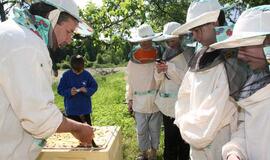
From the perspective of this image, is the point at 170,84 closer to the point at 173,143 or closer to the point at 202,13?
the point at 173,143

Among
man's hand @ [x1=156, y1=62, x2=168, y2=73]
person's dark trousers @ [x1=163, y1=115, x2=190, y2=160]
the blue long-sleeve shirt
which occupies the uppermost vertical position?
man's hand @ [x1=156, y1=62, x2=168, y2=73]

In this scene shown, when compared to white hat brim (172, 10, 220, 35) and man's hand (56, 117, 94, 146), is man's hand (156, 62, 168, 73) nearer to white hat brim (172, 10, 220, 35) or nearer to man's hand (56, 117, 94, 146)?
white hat brim (172, 10, 220, 35)

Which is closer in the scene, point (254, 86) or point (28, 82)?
point (28, 82)

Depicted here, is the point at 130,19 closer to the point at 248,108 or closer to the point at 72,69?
the point at 72,69

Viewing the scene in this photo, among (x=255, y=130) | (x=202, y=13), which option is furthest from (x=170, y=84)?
(x=255, y=130)

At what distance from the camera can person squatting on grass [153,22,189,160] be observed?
518 centimetres

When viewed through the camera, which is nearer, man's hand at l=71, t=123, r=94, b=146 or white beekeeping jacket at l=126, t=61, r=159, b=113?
man's hand at l=71, t=123, r=94, b=146

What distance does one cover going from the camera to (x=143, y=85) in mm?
5766

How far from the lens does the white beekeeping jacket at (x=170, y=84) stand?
5.16 m

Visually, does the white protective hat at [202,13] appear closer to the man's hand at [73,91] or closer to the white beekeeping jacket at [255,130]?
the white beekeeping jacket at [255,130]

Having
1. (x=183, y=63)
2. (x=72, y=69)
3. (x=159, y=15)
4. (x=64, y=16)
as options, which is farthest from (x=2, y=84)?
(x=159, y=15)

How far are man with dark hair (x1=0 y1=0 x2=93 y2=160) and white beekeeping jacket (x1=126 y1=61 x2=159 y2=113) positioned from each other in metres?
3.23

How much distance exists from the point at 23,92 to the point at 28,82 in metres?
0.06

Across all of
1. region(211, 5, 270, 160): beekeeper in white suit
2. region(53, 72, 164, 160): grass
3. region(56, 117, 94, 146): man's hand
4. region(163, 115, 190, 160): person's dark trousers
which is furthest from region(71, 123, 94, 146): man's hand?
region(53, 72, 164, 160): grass
